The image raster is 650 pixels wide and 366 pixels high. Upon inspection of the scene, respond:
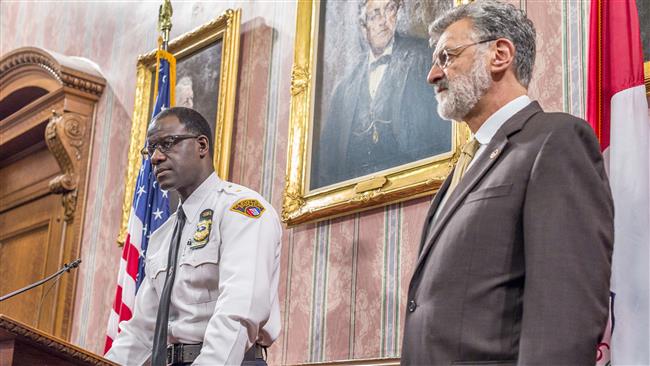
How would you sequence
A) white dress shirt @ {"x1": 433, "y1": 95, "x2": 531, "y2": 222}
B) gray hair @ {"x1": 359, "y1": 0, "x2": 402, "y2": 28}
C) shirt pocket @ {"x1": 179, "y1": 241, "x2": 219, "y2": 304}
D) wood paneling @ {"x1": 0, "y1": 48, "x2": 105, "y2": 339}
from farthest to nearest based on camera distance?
wood paneling @ {"x1": 0, "y1": 48, "x2": 105, "y2": 339}
gray hair @ {"x1": 359, "y1": 0, "x2": 402, "y2": 28}
shirt pocket @ {"x1": 179, "y1": 241, "x2": 219, "y2": 304}
white dress shirt @ {"x1": 433, "y1": 95, "x2": 531, "y2": 222}

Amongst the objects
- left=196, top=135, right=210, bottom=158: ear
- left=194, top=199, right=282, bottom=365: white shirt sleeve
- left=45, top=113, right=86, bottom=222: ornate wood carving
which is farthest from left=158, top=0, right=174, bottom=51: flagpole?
left=194, top=199, right=282, bottom=365: white shirt sleeve

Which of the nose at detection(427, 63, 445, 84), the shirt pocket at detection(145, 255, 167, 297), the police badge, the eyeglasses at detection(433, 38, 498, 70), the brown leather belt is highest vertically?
the eyeglasses at detection(433, 38, 498, 70)

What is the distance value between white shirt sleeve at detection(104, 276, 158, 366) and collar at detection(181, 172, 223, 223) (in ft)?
1.00

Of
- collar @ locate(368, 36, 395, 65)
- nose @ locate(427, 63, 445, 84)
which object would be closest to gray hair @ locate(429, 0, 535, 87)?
nose @ locate(427, 63, 445, 84)

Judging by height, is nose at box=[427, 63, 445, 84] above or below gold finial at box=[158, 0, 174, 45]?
below

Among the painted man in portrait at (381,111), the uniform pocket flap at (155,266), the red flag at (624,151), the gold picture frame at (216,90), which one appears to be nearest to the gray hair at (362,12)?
the painted man in portrait at (381,111)

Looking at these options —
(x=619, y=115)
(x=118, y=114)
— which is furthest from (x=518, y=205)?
(x=118, y=114)

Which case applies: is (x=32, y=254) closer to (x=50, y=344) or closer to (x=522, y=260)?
(x=50, y=344)

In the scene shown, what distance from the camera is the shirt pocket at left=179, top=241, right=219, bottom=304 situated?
3.09 m

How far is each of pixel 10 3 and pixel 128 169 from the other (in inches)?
138

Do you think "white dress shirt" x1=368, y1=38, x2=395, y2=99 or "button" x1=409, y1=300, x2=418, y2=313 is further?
"white dress shirt" x1=368, y1=38, x2=395, y2=99

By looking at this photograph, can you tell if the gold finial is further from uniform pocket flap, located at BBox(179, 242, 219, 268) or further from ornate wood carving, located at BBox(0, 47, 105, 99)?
uniform pocket flap, located at BBox(179, 242, 219, 268)

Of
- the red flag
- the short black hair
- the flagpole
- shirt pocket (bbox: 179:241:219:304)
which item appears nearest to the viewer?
the red flag

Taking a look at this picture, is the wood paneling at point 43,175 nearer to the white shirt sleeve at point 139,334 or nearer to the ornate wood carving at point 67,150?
the ornate wood carving at point 67,150
